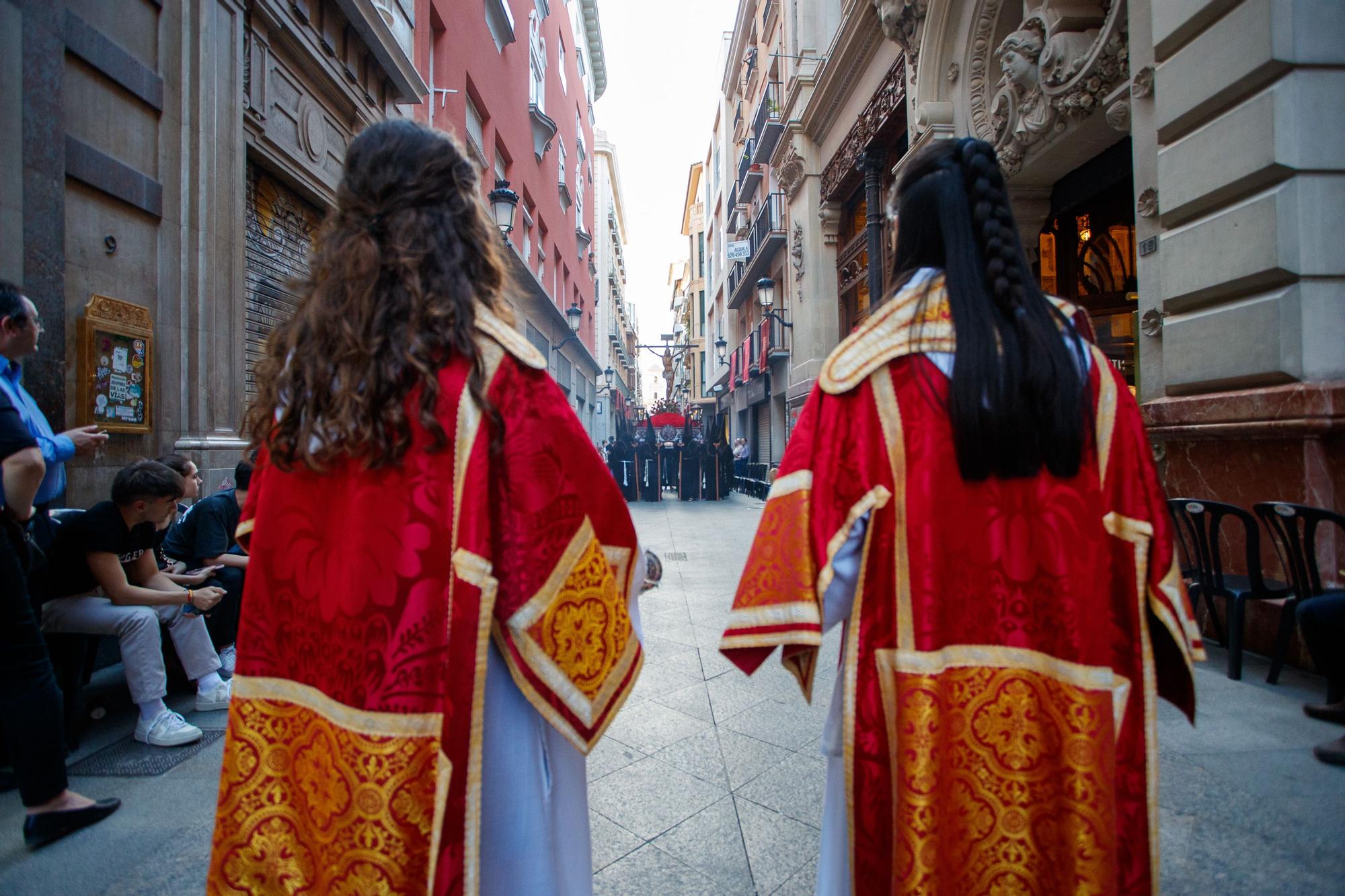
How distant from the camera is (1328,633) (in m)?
3.14

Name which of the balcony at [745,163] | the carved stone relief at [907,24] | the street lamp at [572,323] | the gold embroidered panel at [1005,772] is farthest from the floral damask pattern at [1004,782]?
the balcony at [745,163]

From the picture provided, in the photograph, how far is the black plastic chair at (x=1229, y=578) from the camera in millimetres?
3809

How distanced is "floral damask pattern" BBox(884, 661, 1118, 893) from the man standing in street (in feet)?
9.74

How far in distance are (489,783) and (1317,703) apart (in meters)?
3.98

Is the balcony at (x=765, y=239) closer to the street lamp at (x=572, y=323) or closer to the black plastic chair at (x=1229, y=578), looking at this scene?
the street lamp at (x=572, y=323)

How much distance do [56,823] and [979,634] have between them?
2.96 metres

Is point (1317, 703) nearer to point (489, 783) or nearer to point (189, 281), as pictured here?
point (489, 783)

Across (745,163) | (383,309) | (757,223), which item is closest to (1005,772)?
(383,309)

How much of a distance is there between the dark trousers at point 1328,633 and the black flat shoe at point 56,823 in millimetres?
4822

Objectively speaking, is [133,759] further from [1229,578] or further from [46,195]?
[1229,578]

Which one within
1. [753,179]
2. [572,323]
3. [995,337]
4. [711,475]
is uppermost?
[753,179]

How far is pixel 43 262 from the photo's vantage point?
4227 mm

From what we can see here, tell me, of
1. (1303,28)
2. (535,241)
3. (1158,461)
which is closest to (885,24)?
(1303,28)

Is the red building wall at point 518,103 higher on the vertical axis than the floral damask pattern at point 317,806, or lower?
higher
